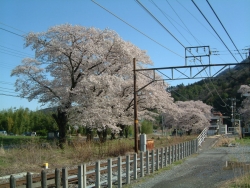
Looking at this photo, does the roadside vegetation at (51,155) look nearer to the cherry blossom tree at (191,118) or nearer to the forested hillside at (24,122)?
the cherry blossom tree at (191,118)

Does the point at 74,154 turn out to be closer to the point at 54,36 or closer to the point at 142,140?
the point at 142,140

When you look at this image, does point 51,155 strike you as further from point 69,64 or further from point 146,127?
point 146,127

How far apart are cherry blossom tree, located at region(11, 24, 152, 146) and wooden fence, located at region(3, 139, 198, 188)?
1150cm

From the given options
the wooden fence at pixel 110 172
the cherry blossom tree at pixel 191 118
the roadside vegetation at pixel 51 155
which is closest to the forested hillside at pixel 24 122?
the cherry blossom tree at pixel 191 118

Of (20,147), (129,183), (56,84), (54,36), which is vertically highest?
(54,36)

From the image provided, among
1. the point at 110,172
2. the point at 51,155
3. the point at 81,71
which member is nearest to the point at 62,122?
the point at 81,71

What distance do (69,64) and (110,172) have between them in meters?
21.6

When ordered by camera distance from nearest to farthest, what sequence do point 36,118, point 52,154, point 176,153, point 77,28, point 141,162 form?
point 141,162 → point 52,154 → point 176,153 → point 77,28 → point 36,118

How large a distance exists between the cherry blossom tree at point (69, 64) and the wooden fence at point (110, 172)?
1150 cm

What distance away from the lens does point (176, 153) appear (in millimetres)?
22750

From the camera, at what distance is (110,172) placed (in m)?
12.1

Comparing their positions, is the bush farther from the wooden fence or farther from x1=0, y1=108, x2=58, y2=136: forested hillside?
the wooden fence

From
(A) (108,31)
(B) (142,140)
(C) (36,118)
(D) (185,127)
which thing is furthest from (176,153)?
(C) (36,118)

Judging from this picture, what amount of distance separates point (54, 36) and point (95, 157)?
16.4 meters
